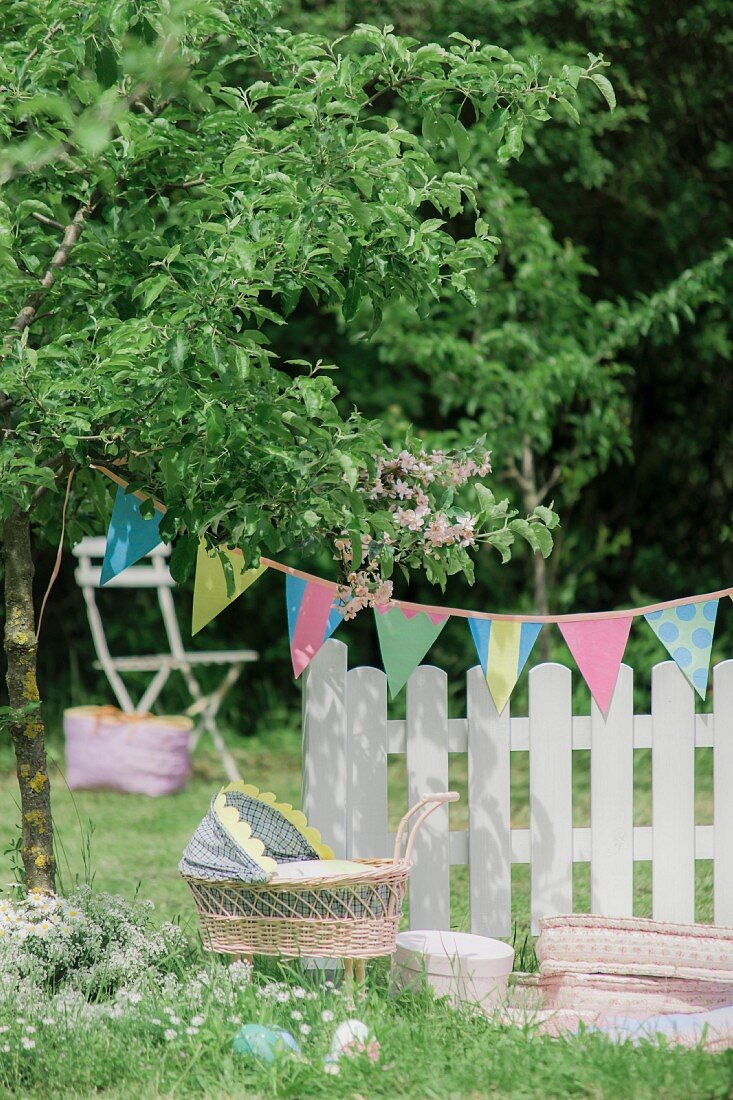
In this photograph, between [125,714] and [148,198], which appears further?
[125,714]

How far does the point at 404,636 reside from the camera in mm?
3438

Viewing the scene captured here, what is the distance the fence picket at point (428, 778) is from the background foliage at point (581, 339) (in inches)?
91.7

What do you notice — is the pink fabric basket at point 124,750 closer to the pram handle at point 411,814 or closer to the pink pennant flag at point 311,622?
the pink pennant flag at point 311,622

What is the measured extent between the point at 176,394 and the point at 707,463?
6431 mm

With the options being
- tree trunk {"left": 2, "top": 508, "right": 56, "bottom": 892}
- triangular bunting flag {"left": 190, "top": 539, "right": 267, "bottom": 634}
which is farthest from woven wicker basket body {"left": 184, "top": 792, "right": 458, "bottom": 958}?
triangular bunting flag {"left": 190, "top": 539, "right": 267, "bottom": 634}

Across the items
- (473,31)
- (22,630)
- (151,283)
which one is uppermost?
(473,31)

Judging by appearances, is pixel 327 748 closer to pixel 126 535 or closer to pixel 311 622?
pixel 311 622

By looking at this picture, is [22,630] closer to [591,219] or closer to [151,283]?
[151,283]

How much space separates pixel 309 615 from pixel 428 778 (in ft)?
1.86

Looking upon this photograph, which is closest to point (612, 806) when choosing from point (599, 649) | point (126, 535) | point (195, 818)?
point (599, 649)

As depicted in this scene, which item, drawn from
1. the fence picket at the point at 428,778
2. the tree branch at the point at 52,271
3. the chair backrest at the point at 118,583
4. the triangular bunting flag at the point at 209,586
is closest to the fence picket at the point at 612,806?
the fence picket at the point at 428,778

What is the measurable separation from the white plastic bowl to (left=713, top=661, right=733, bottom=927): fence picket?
31.0 inches

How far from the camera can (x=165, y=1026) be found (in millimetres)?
2793

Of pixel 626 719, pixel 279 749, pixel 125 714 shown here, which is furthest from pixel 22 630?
pixel 279 749
